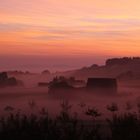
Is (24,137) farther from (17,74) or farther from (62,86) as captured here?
(17,74)

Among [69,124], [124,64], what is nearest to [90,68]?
[124,64]

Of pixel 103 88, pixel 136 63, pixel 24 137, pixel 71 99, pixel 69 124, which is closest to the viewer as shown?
pixel 24 137

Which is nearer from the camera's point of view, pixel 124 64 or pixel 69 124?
pixel 69 124

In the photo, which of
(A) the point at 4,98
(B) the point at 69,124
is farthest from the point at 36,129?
(A) the point at 4,98

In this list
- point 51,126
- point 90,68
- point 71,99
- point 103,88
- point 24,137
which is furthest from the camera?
point 90,68

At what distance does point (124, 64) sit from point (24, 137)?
12175 centimetres

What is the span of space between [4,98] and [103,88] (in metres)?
11.3

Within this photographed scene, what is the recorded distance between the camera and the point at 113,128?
16.8 metres

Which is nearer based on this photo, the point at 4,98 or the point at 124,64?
the point at 4,98

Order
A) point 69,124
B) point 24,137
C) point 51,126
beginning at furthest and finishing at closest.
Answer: point 69,124
point 51,126
point 24,137

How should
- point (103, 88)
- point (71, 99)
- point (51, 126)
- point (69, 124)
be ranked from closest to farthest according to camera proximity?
point (51, 126) → point (69, 124) → point (71, 99) → point (103, 88)

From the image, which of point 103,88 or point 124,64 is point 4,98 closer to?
point 103,88

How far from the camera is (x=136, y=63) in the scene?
420ft

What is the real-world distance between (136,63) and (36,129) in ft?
373
